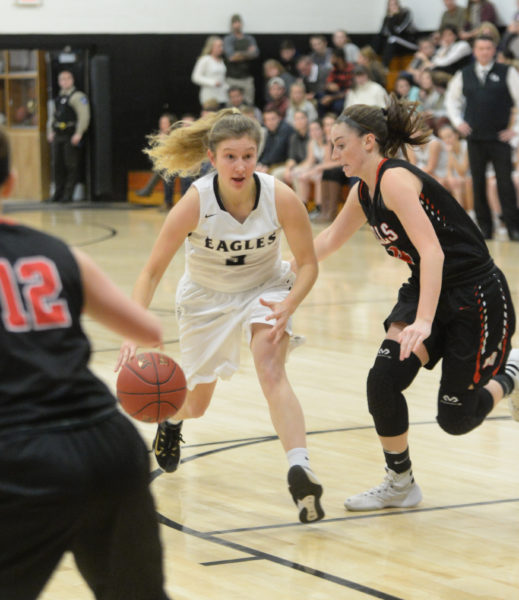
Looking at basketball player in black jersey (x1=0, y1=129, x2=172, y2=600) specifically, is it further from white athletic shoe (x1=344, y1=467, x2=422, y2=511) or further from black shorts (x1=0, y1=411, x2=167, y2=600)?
white athletic shoe (x1=344, y1=467, x2=422, y2=511)

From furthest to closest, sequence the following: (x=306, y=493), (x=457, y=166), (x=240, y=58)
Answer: (x=240, y=58) → (x=457, y=166) → (x=306, y=493)

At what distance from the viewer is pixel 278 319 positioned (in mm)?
4113

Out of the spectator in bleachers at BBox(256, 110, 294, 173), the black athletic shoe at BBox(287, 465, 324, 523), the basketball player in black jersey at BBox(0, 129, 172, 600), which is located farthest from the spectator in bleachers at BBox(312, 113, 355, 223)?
the basketball player in black jersey at BBox(0, 129, 172, 600)

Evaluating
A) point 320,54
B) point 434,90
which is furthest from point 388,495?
point 320,54

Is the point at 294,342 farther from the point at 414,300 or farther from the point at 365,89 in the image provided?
the point at 365,89

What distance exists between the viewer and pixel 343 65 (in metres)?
16.4

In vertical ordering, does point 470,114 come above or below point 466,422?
above

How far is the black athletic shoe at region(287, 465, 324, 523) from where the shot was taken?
3809 mm

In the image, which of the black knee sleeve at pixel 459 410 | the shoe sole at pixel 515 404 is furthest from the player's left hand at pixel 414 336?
the shoe sole at pixel 515 404

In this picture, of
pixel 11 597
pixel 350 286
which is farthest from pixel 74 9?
pixel 11 597

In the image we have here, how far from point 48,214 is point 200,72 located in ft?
11.0

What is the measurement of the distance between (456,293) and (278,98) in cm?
1288

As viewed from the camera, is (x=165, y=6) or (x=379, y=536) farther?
(x=165, y=6)

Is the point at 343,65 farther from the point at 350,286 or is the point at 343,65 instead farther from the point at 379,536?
the point at 379,536
